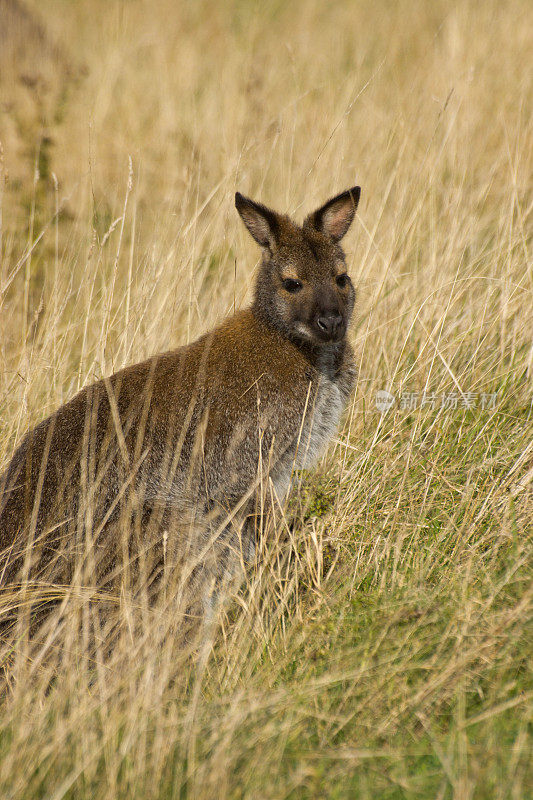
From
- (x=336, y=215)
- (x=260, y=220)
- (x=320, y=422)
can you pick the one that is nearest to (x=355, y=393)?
(x=320, y=422)

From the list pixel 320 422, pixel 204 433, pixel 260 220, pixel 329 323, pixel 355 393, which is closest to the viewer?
pixel 204 433

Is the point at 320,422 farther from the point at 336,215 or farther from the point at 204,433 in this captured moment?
the point at 336,215

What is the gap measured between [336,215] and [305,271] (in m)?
0.42

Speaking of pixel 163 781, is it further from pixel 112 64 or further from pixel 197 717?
pixel 112 64

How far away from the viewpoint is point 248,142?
6078 millimetres

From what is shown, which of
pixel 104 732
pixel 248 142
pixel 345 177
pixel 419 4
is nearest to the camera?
pixel 104 732

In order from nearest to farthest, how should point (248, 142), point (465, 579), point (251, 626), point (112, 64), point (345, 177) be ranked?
point (465, 579) → point (251, 626) → point (248, 142) → point (345, 177) → point (112, 64)

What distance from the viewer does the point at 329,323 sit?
4309mm

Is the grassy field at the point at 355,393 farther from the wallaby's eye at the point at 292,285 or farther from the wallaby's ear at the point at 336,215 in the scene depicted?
the wallaby's eye at the point at 292,285

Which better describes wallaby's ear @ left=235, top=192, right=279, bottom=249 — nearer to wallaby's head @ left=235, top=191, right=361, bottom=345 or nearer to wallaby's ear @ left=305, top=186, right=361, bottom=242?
Answer: wallaby's head @ left=235, top=191, right=361, bottom=345

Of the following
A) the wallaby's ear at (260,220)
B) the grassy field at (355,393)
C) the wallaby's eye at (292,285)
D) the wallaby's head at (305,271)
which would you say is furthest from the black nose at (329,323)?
the grassy field at (355,393)

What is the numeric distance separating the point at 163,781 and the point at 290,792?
385 mm

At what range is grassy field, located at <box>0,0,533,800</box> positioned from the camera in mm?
2637

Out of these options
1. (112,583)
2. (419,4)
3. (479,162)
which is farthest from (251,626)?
(419,4)
